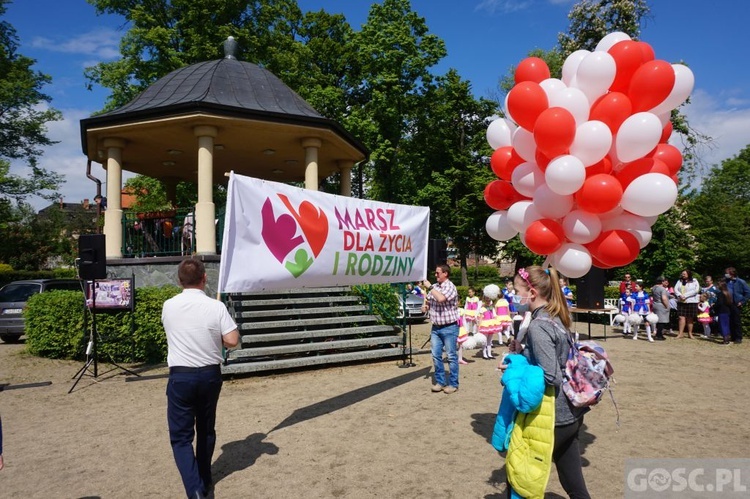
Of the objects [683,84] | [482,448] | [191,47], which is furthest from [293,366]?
[191,47]

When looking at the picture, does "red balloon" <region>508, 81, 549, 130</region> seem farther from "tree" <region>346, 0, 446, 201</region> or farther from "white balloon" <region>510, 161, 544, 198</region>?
"tree" <region>346, 0, 446, 201</region>

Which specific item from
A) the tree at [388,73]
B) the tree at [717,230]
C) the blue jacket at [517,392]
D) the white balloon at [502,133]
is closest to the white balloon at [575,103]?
the white balloon at [502,133]

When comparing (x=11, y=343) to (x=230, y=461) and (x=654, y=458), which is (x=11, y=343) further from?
(x=654, y=458)

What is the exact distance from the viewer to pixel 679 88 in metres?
4.62

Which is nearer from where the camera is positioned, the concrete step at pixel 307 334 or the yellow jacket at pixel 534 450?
the yellow jacket at pixel 534 450

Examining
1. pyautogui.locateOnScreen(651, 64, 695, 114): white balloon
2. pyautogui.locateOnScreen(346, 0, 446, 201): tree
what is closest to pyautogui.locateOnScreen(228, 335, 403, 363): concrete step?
pyautogui.locateOnScreen(651, 64, 695, 114): white balloon

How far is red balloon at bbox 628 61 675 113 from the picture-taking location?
4340 millimetres

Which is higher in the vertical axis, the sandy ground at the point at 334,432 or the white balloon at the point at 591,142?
the white balloon at the point at 591,142

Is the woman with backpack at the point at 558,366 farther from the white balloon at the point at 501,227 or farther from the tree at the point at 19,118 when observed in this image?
the tree at the point at 19,118

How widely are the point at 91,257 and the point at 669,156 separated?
8.79 m

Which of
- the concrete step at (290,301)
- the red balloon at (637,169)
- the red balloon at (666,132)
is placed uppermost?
the red balloon at (666,132)

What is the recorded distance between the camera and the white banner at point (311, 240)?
17.6ft

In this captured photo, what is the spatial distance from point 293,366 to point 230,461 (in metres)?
3.88

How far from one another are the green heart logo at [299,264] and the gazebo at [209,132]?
5875 millimetres
